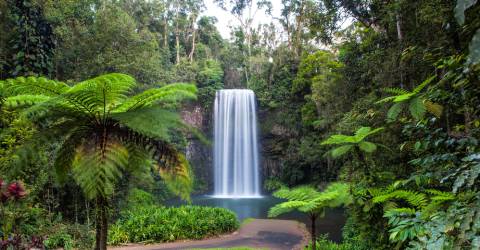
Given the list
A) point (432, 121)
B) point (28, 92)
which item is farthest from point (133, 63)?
point (432, 121)

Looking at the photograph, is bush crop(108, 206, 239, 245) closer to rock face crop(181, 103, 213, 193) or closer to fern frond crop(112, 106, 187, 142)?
fern frond crop(112, 106, 187, 142)

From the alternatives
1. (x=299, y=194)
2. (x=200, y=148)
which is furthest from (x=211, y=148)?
(x=299, y=194)

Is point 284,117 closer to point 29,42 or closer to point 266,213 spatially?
point 266,213

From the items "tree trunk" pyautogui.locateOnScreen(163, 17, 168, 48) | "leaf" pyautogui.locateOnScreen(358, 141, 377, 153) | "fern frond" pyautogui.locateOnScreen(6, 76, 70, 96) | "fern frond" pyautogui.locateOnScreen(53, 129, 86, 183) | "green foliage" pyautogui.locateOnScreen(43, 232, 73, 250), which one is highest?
"tree trunk" pyautogui.locateOnScreen(163, 17, 168, 48)

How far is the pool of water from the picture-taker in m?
10.3

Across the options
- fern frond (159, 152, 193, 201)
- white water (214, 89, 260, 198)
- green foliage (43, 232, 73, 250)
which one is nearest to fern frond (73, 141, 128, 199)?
fern frond (159, 152, 193, 201)

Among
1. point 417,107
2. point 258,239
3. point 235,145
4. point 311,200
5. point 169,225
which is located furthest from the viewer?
point 235,145

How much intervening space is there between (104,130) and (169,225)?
5991mm

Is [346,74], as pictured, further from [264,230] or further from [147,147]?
[147,147]

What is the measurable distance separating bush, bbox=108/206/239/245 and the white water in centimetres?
1152

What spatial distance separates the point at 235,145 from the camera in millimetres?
22125

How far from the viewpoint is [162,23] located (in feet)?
94.8

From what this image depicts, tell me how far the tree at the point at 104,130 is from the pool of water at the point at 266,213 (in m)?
6.90

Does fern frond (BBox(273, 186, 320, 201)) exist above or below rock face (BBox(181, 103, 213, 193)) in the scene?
below
